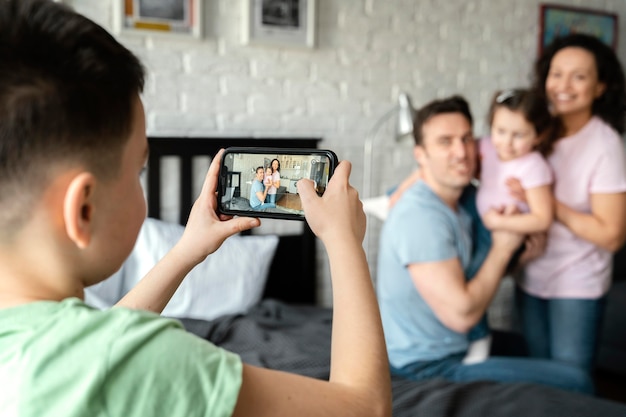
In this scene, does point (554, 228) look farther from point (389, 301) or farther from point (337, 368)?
point (337, 368)

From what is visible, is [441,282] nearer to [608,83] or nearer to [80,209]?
[608,83]

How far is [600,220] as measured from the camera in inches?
73.7

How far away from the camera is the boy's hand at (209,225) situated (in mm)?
792

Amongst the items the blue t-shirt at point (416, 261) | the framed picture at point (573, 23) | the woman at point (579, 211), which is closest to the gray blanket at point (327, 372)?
the blue t-shirt at point (416, 261)

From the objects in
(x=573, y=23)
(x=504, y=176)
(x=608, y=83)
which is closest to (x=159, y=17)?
(x=504, y=176)

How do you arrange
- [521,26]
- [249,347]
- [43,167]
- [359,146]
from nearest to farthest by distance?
[43,167] → [249,347] → [359,146] → [521,26]

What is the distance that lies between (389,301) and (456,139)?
51cm

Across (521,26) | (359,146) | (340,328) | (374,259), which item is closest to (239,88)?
(359,146)

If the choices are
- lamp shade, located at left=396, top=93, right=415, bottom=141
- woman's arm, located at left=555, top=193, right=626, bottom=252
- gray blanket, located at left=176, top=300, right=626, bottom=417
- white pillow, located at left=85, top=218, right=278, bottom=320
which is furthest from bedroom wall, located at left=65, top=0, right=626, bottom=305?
woman's arm, located at left=555, top=193, right=626, bottom=252

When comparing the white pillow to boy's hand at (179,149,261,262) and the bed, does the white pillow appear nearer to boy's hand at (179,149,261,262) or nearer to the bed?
the bed

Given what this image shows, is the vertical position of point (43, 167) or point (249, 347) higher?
point (43, 167)

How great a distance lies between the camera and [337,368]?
618mm

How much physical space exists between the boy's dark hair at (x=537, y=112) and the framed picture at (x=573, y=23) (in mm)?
1492

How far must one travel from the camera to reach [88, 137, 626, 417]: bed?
130 cm
